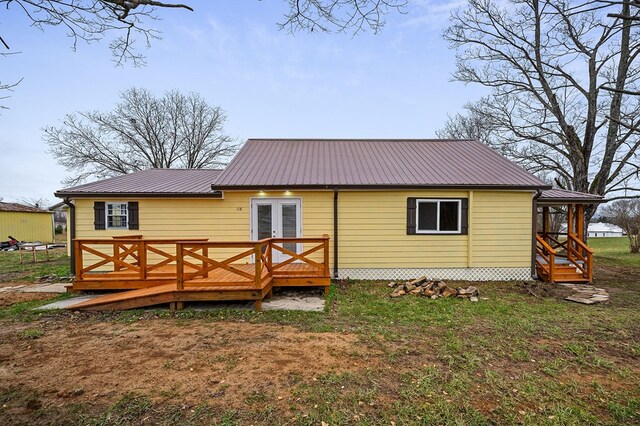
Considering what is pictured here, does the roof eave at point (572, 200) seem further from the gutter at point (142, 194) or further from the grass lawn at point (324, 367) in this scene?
the gutter at point (142, 194)

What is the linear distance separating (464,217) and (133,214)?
372 inches

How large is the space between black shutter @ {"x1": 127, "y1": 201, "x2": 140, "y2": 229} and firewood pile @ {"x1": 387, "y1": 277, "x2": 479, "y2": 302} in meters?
7.34

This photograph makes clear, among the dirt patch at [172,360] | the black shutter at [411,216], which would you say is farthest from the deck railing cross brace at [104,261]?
the black shutter at [411,216]

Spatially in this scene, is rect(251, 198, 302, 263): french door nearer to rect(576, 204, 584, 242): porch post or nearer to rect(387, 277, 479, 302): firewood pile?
rect(387, 277, 479, 302): firewood pile

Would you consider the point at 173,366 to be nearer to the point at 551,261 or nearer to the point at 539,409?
the point at 539,409

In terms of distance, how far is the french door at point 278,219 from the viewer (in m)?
8.34

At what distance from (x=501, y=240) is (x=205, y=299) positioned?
313 inches

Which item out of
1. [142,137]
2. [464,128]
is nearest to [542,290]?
[464,128]

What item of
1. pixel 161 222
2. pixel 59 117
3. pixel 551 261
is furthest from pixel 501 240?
pixel 59 117

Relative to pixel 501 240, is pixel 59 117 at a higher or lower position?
higher

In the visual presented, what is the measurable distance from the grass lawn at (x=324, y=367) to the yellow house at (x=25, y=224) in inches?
928

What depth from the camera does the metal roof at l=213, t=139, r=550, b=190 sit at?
810 centimetres

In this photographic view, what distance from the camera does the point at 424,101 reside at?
791 inches

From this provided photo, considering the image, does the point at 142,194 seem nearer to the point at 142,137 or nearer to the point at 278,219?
the point at 278,219
